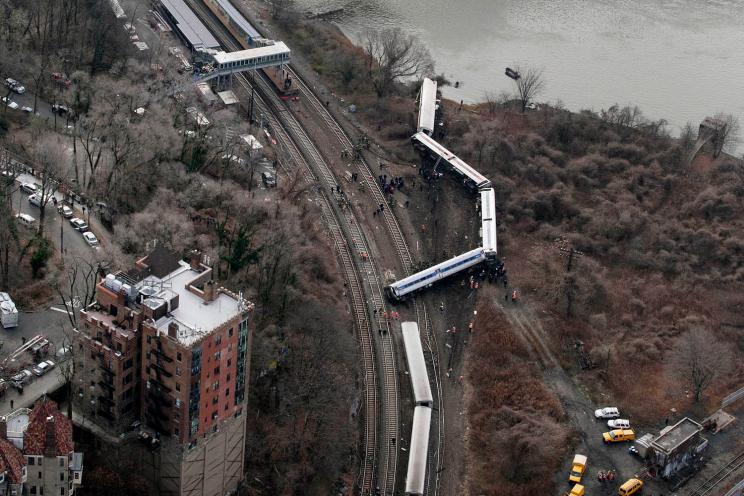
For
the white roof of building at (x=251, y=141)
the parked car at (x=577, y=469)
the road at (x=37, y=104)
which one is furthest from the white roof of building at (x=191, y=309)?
the road at (x=37, y=104)

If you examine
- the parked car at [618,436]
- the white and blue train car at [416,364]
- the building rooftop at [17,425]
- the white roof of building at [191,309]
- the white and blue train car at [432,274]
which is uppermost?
the white roof of building at [191,309]

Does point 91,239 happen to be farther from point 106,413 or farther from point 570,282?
point 570,282

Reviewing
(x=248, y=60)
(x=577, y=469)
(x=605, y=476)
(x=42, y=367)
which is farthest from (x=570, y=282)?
(x=42, y=367)

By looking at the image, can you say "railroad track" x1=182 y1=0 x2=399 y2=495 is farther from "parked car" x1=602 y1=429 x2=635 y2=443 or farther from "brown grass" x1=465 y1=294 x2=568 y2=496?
"parked car" x1=602 y1=429 x2=635 y2=443

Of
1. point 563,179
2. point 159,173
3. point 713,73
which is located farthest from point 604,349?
point 713,73

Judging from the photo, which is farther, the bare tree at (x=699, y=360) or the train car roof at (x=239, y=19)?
the train car roof at (x=239, y=19)

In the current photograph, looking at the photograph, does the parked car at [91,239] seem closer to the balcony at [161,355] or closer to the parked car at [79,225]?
the parked car at [79,225]
